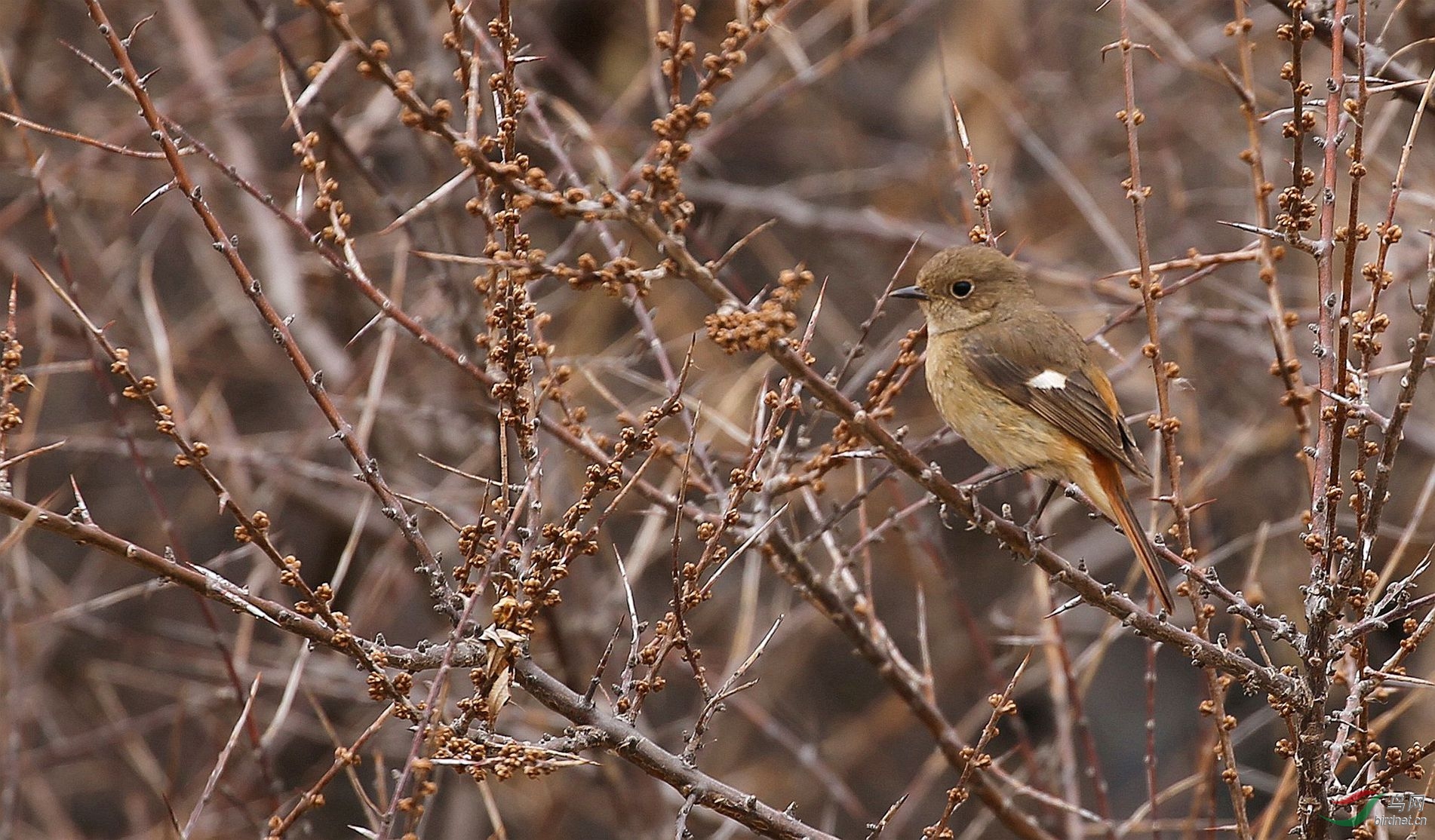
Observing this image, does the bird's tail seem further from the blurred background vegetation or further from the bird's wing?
the blurred background vegetation

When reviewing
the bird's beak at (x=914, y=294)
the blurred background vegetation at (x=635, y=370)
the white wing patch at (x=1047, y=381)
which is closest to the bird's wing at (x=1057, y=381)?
the white wing patch at (x=1047, y=381)

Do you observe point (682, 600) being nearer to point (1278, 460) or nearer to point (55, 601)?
point (55, 601)

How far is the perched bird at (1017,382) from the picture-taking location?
395 centimetres

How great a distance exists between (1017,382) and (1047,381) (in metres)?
0.11

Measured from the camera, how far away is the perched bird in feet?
13.0

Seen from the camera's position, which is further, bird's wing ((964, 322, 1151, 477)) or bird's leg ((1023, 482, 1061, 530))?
bird's wing ((964, 322, 1151, 477))

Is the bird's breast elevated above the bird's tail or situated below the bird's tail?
above

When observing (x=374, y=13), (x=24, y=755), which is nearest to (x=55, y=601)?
(x=24, y=755)

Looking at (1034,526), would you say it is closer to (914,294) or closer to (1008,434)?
(1008,434)

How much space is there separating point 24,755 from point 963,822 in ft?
19.0

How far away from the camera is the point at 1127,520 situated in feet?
12.1

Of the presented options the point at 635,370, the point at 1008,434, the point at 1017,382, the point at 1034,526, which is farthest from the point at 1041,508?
the point at 635,370

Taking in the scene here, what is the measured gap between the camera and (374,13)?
590 cm

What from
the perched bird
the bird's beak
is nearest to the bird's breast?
the perched bird
